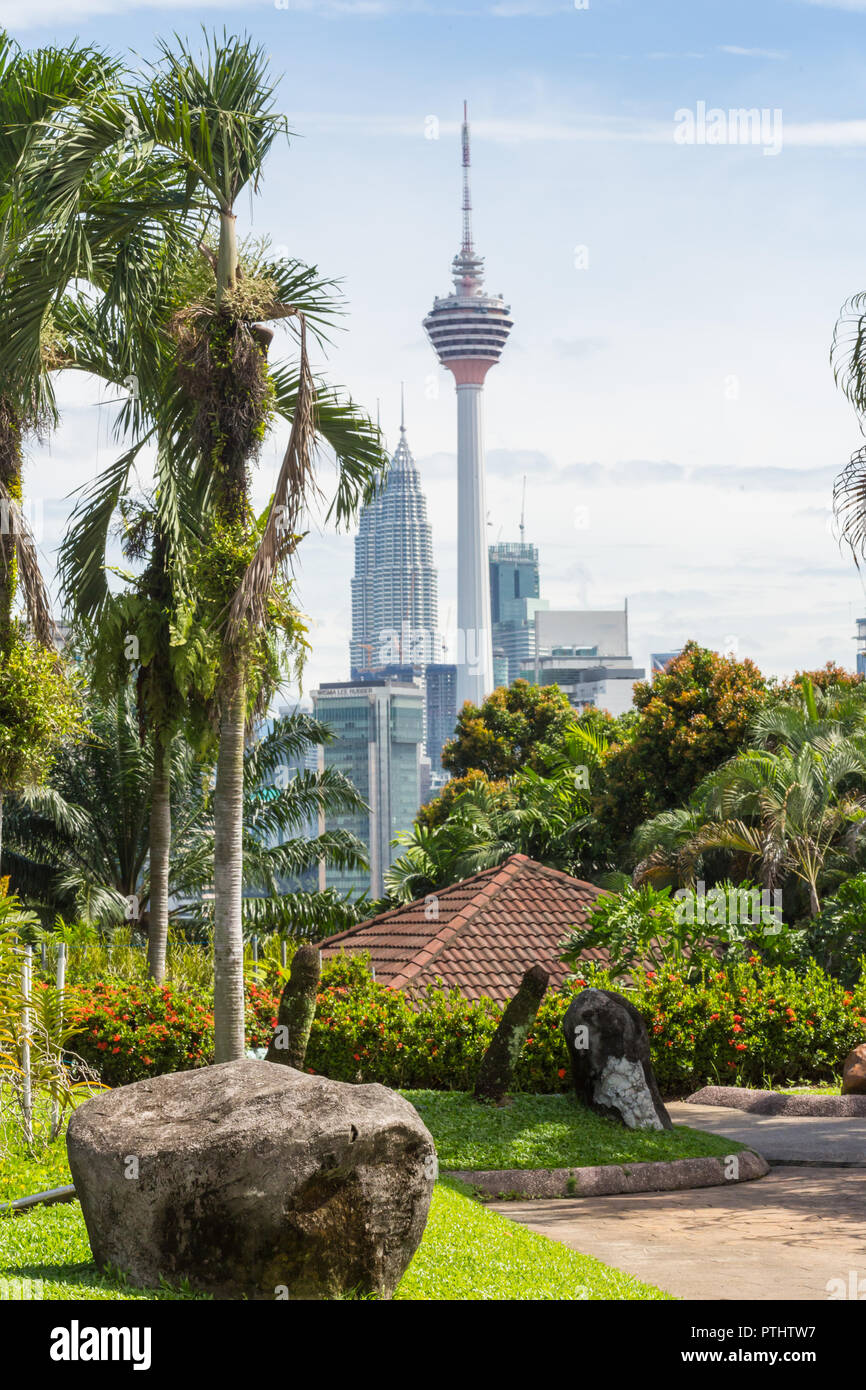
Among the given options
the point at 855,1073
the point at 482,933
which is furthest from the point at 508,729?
the point at 855,1073

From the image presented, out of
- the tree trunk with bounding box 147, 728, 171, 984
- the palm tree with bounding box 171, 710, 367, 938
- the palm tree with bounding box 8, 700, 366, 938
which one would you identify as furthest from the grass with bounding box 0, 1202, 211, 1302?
the palm tree with bounding box 171, 710, 367, 938

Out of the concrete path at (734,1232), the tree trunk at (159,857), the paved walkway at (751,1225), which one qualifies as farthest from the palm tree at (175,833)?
the concrete path at (734,1232)

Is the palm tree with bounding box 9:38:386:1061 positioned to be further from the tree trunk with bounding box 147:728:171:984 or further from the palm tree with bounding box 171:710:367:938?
the palm tree with bounding box 171:710:367:938

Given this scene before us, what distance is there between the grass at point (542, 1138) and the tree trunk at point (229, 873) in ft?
6.38

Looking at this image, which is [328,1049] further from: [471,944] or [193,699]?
[193,699]

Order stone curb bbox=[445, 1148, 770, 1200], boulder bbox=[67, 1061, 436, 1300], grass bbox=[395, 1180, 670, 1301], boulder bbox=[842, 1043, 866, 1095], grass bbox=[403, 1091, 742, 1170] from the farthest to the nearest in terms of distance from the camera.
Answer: boulder bbox=[842, 1043, 866, 1095] → grass bbox=[403, 1091, 742, 1170] → stone curb bbox=[445, 1148, 770, 1200] → grass bbox=[395, 1180, 670, 1301] → boulder bbox=[67, 1061, 436, 1300]

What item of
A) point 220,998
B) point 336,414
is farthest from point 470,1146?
point 336,414

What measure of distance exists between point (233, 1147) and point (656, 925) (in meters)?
10.2

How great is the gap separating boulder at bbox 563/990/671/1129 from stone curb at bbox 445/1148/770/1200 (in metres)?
0.86

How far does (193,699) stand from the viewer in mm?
17219

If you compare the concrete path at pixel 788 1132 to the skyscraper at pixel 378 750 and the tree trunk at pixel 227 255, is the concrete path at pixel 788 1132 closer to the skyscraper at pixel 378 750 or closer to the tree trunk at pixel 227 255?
the tree trunk at pixel 227 255

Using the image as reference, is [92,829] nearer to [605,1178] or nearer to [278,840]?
[278,840]

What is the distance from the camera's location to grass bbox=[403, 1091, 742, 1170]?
11.5 meters
